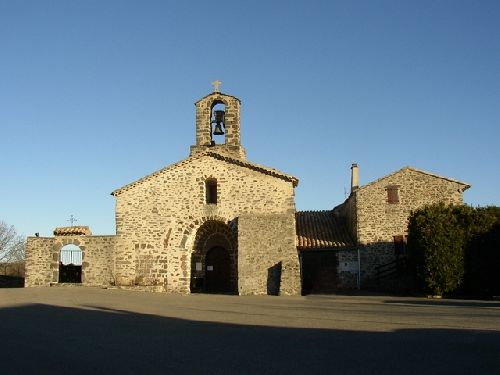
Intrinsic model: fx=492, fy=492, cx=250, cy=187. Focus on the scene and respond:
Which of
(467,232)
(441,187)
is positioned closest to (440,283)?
(467,232)

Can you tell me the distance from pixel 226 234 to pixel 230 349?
16.5 m

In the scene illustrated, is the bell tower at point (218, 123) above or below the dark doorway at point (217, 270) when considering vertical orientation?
above

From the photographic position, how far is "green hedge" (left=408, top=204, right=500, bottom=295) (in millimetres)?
18062

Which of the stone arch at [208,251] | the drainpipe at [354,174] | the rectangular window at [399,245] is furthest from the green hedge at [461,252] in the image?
the drainpipe at [354,174]

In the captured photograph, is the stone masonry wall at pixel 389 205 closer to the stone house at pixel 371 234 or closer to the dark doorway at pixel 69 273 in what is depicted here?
the stone house at pixel 371 234

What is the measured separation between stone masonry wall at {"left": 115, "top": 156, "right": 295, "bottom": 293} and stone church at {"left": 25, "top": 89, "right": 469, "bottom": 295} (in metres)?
0.04

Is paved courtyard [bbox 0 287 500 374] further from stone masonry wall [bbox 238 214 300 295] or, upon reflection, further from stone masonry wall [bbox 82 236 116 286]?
stone masonry wall [bbox 82 236 116 286]

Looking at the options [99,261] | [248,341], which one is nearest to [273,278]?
[99,261]

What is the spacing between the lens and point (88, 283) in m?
21.4

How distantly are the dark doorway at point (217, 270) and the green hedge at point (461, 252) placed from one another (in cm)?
908

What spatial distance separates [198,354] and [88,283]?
16234 millimetres

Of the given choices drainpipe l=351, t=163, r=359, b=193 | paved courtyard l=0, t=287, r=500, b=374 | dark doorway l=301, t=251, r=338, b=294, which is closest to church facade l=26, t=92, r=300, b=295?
dark doorway l=301, t=251, r=338, b=294

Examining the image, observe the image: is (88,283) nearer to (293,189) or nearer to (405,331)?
(293,189)

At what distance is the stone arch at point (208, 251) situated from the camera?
23.2m
